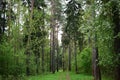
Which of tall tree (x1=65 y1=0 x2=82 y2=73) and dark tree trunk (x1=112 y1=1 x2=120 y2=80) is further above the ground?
tall tree (x1=65 y1=0 x2=82 y2=73)

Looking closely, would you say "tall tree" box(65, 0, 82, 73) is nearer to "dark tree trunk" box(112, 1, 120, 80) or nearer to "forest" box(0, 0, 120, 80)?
"forest" box(0, 0, 120, 80)

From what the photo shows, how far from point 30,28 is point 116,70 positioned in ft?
57.1

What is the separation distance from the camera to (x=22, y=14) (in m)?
28.3

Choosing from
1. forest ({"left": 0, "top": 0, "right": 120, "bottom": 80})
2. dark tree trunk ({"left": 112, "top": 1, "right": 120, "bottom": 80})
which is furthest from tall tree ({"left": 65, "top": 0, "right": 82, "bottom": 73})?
dark tree trunk ({"left": 112, "top": 1, "right": 120, "bottom": 80})

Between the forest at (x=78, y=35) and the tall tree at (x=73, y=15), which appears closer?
the forest at (x=78, y=35)

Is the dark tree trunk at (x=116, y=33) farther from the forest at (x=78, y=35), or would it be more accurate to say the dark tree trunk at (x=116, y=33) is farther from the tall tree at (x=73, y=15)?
the tall tree at (x=73, y=15)

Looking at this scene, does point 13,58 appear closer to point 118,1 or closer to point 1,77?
point 1,77

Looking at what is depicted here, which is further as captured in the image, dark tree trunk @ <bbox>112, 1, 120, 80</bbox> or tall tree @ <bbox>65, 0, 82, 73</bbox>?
tall tree @ <bbox>65, 0, 82, 73</bbox>

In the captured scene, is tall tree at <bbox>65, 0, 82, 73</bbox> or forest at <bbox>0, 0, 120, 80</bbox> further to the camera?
tall tree at <bbox>65, 0, 82, 73</bbox>

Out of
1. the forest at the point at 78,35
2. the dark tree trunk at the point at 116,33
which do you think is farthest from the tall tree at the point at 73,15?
the dark tree trunk at the point at 116,33

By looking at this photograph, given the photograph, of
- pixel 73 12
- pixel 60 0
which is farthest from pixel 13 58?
pixel 60 0

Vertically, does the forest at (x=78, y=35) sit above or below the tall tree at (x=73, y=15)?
below

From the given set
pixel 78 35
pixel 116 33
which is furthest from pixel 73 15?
pixel 116 33

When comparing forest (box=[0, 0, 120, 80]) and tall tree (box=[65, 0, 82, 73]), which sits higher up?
tall tree (box=[65, 0, 82, 73])
